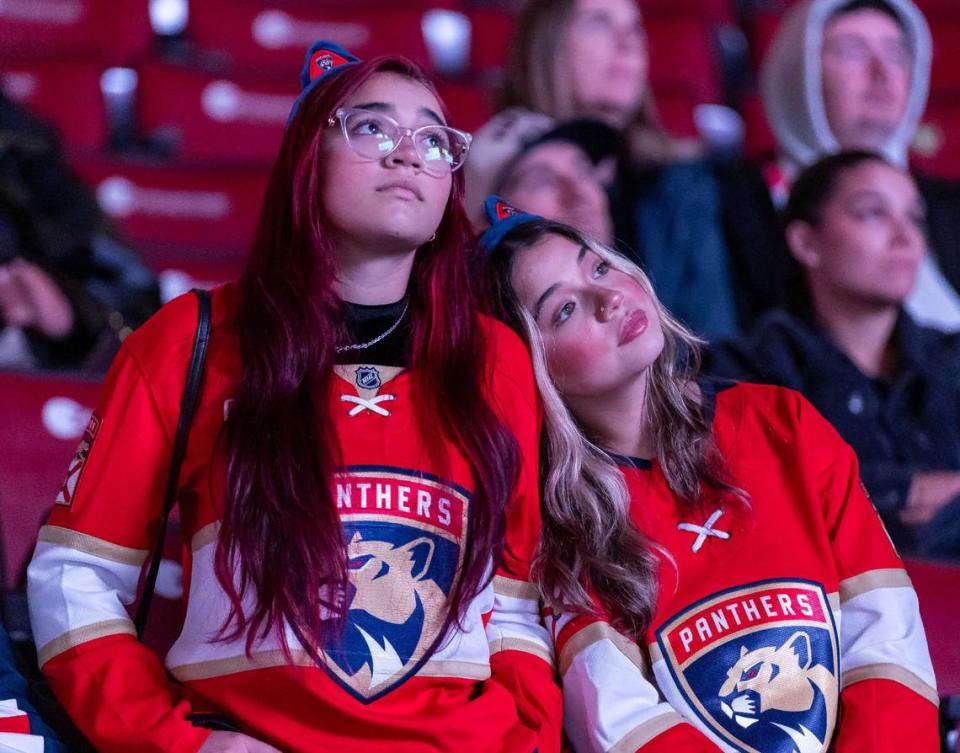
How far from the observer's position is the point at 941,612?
5.68ft

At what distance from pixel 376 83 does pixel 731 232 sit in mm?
1380

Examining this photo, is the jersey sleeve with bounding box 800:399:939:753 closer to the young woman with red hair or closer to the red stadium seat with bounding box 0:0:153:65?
the young woman with red hair

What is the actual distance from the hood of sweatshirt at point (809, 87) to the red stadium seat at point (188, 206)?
1167 mm

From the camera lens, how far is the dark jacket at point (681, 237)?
Result: 2586 mm

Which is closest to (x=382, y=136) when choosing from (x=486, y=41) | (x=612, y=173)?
(x=612, y=173)

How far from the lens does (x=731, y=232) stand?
275 cm

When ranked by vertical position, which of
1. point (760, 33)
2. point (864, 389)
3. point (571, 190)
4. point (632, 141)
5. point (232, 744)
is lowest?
point (232, 744)

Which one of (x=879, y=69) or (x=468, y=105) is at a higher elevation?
(x=879, y=69)

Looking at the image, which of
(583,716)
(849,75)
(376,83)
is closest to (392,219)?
(376,83)

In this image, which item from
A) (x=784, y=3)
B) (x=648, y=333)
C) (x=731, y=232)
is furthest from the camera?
(x=784, y=3)

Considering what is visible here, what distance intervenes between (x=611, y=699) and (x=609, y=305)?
0.44 metres

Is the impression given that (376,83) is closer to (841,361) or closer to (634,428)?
(634,428)

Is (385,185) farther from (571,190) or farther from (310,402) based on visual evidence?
(571,190)

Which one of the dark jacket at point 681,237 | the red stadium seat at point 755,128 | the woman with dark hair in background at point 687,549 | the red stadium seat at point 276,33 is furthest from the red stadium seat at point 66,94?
the woman with dark hair in background at point 687,549
